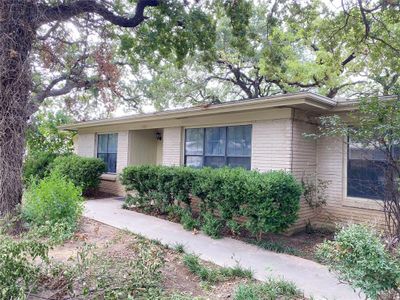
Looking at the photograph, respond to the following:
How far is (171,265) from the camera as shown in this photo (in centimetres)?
490

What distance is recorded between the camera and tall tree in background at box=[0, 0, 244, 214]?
589 centimetres

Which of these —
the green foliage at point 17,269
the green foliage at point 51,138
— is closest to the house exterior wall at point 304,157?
the green foliage at point 17,269

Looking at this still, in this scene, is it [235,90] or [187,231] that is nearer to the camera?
[187,231]

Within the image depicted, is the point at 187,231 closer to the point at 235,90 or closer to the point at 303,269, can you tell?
the point at 303,269

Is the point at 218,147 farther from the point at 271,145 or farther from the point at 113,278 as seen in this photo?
the point at 113,278

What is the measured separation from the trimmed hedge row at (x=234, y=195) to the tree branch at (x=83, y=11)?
13.0 feet

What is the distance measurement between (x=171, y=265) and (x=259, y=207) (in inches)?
82.7

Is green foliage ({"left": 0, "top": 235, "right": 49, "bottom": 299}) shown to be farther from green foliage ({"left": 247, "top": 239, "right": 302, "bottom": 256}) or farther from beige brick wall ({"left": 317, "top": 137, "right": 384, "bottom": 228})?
beige brick wall ({"left": 317, "top": 137, "right": 384, "bottom": 228})

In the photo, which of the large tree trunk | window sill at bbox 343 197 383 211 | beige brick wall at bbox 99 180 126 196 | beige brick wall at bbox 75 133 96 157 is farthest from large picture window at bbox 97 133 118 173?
window sill at bbox 343 197 383 211

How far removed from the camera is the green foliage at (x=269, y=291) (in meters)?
3.63

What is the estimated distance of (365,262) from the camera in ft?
8.59

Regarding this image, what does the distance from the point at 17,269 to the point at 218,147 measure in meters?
6.38

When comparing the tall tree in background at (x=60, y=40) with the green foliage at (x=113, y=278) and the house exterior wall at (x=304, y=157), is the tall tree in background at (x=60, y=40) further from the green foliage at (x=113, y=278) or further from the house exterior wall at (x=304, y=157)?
the green foliage at (x=113, y=278)

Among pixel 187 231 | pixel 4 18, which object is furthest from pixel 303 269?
pixel 4 18
